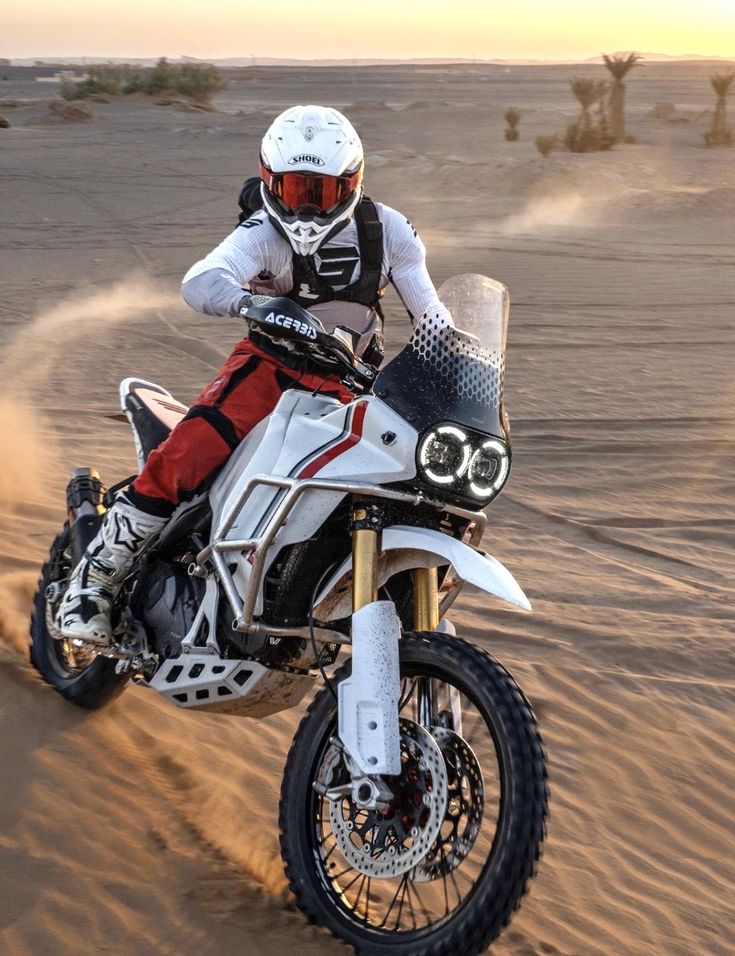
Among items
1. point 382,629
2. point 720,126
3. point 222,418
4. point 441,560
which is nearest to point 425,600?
point 441,560

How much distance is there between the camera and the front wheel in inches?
116

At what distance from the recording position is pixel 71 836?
12.0ft

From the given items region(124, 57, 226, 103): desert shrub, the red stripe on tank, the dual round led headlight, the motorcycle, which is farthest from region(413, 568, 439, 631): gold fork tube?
region(124, 57, 226, 103): desert shrub

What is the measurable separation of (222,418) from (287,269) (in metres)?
0.59

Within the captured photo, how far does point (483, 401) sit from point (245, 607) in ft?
2.88

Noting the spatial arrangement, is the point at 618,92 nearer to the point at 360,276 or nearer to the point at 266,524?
the point at 360,276

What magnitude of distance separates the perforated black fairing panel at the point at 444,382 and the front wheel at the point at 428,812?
558 millimetres

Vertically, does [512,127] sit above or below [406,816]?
below

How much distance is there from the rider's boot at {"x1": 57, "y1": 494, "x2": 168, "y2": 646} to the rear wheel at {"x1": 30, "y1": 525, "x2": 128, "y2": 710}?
353 mm

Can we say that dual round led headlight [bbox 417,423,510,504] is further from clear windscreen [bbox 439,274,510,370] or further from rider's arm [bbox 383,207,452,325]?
rider's arm [bbox 383,207,452,325]

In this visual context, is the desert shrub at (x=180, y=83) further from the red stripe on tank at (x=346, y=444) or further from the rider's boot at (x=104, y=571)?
the red stripe on tank at (x=346, y=444)

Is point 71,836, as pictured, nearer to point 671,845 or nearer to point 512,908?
point 512,908

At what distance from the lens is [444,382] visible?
3.21 meters

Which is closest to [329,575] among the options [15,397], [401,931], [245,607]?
[245,607]
